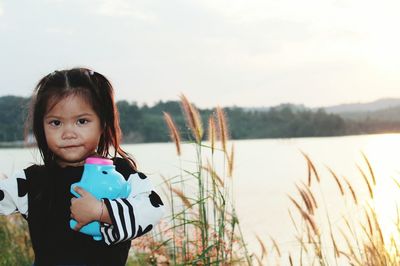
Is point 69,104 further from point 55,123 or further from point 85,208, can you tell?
point 85,208

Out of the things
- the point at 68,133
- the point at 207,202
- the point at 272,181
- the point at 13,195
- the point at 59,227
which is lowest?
the point at 272,181

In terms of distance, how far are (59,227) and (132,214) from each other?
27cm

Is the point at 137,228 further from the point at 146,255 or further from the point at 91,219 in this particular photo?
the point at 146,255

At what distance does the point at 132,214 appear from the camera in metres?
1.86

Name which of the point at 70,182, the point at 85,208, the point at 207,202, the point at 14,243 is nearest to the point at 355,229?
the point at 207,202

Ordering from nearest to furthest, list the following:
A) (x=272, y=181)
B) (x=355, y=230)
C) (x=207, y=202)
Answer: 1. (x=207, y=202)
2. (x=355, y=230)
3. (x=272, y=181)

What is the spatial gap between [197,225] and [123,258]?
54.1 inches

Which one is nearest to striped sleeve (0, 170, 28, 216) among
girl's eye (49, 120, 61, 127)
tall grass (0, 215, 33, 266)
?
girl's eye (49, 120, 61, 127)

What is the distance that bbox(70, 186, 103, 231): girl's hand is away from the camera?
183 cm

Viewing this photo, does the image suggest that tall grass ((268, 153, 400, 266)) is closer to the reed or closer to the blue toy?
the reed

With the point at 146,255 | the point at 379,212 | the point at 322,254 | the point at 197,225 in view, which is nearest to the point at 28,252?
the point at 146,255

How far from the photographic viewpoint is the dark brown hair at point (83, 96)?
1992 mm

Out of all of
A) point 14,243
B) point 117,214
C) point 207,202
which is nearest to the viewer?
point 117,214

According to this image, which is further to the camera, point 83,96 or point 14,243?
point 14,243
